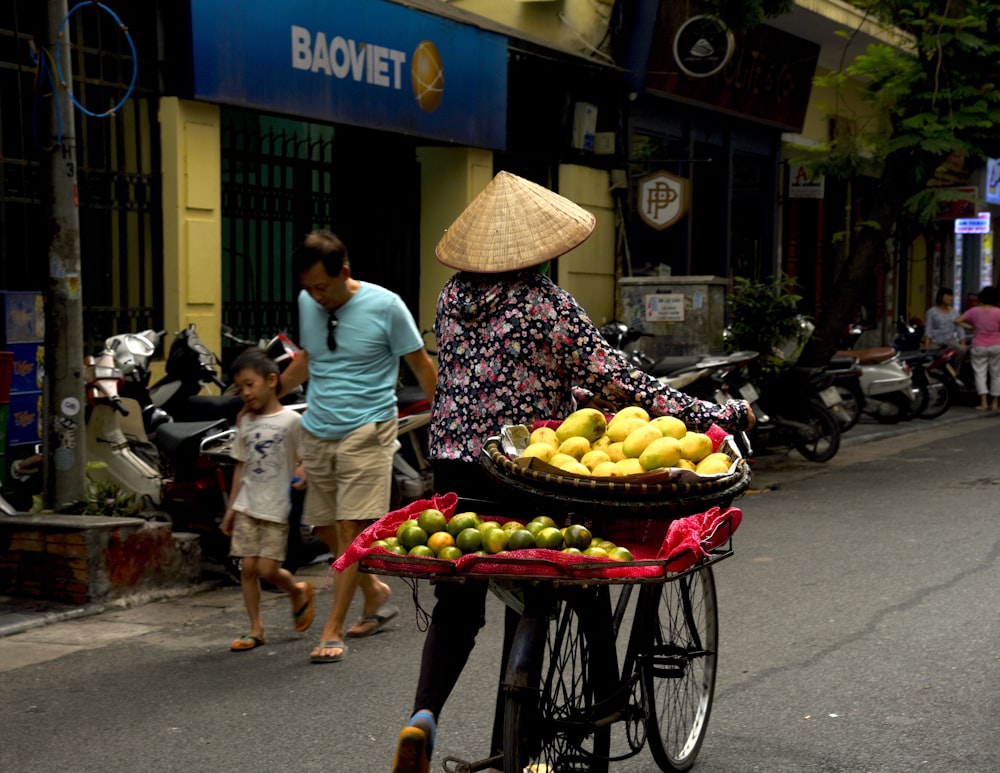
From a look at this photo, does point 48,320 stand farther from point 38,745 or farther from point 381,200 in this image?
point 381,200

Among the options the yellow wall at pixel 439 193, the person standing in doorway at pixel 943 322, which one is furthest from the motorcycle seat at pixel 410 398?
the person standing in doorway at pixel 943 322

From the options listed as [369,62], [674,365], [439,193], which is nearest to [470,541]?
[674,365]

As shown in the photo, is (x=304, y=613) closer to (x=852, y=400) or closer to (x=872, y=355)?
(x=852, y=400)

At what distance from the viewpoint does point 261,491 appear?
6074mm

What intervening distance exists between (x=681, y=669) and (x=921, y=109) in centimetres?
1094

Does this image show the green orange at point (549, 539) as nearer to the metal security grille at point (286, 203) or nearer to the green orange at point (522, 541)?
the green orange at point (522, 541)

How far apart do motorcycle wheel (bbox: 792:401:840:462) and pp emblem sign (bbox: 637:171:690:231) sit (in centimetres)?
346

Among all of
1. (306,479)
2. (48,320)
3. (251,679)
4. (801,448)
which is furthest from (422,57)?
(251,679)

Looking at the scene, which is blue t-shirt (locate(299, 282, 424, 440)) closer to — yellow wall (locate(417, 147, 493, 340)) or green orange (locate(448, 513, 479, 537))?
green orange (locate(448, 513, 479, 537))

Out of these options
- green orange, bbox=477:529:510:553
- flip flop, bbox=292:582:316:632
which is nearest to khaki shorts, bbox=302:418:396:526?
flip flop, bbox=292:582:316:632

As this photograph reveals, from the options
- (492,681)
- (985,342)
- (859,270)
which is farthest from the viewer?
(985,342)

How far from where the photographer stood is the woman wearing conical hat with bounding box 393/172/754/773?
391 cm

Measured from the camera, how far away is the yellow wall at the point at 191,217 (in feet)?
33.3

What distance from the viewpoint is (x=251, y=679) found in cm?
559
